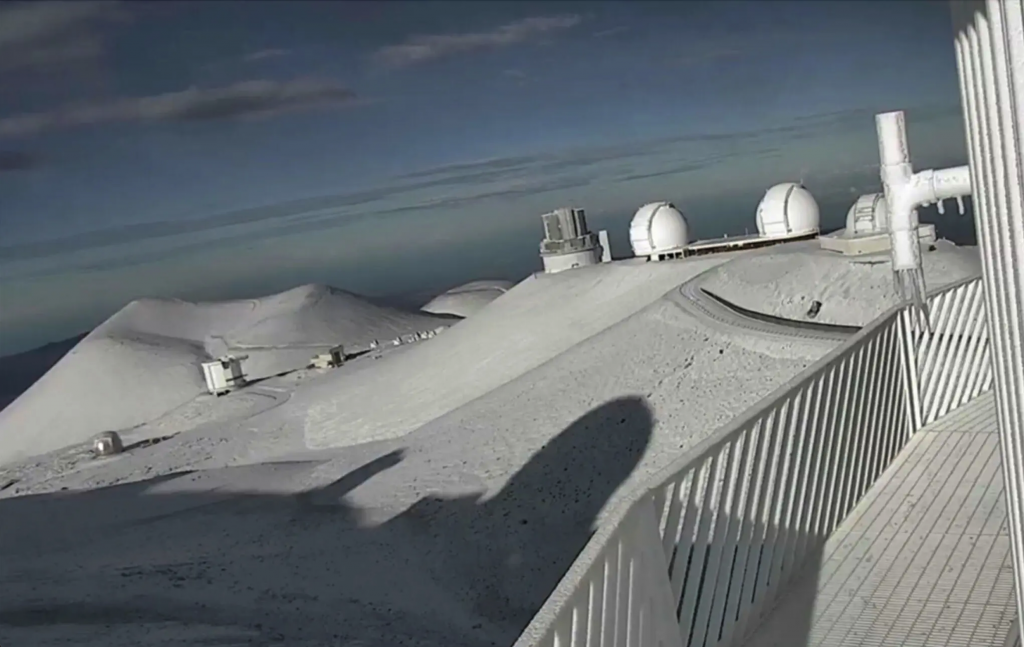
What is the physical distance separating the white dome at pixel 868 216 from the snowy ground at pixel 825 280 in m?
0.96

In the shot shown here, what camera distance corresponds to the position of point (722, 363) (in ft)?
52.8

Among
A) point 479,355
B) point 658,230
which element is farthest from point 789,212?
point 479,355

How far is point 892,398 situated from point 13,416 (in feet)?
96.7

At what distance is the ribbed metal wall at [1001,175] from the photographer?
2.38 meters

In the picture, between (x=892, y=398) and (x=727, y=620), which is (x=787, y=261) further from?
(x=727, y=620)

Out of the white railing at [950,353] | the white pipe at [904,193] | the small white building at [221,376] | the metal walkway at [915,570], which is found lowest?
the small white building at [221,376]

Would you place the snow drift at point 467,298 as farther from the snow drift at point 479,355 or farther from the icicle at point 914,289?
the icicle at point 914,289

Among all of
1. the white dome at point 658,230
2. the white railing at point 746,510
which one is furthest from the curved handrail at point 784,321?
the white railing at point 746,510

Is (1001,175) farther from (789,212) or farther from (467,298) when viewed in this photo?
(467,298)

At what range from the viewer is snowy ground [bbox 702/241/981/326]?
17.8 metres

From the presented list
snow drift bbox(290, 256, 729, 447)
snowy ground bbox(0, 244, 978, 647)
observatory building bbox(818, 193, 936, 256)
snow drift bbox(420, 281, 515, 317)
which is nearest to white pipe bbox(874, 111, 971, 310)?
snowy ground bbox(0, 244, 978, 647)

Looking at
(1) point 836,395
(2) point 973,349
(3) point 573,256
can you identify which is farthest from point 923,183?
(3) point 573,256

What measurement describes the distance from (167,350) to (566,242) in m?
15.3

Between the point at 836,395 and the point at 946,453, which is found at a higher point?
the point at 836,395
